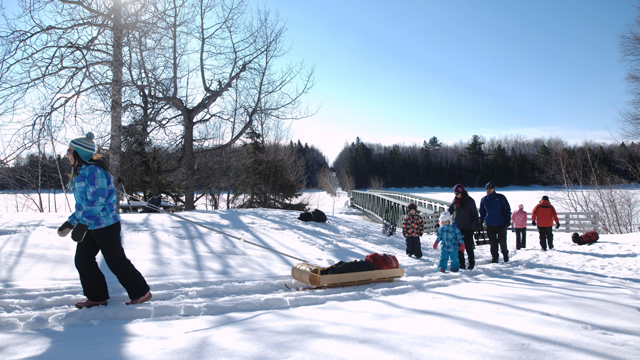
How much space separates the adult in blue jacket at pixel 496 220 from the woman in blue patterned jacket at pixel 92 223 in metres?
6.49

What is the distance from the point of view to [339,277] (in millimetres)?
4445

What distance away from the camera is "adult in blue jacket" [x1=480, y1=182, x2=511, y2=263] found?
22.7 ft

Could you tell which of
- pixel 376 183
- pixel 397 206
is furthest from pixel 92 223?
pixel 376 183

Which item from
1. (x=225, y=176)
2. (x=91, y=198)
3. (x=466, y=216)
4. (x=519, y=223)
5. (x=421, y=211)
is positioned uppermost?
(x=225, y=176)

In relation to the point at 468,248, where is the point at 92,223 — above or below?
above

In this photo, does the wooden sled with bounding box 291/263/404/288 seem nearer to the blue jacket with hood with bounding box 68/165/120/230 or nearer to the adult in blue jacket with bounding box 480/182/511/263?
the blue jacket with hood with bounding box 68/165/120/230

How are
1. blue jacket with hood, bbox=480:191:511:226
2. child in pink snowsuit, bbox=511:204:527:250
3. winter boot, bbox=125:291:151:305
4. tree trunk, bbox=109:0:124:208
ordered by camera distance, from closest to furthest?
winter boot, bbox=125:291:151:305
blue jacket with hood, bbox=480:191:511:226
tree trunk, bbox=109:0:124:208
child in pink snowsuit, bbox=511:204:527:250

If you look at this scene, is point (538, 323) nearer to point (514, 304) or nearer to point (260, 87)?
point (514, 304)

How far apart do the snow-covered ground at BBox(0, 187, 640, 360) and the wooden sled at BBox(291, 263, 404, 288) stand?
0.14m

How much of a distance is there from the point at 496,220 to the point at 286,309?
544 cm

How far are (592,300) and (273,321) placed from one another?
333 cm

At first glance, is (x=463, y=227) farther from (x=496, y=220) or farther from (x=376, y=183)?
(x=376, y=183)

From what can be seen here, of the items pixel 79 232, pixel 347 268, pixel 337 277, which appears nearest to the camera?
pixel 79 232

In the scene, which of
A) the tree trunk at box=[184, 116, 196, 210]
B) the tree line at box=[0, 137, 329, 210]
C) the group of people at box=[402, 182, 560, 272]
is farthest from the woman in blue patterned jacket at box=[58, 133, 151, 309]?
the tree line at box=[0, 137, 329, 210]
